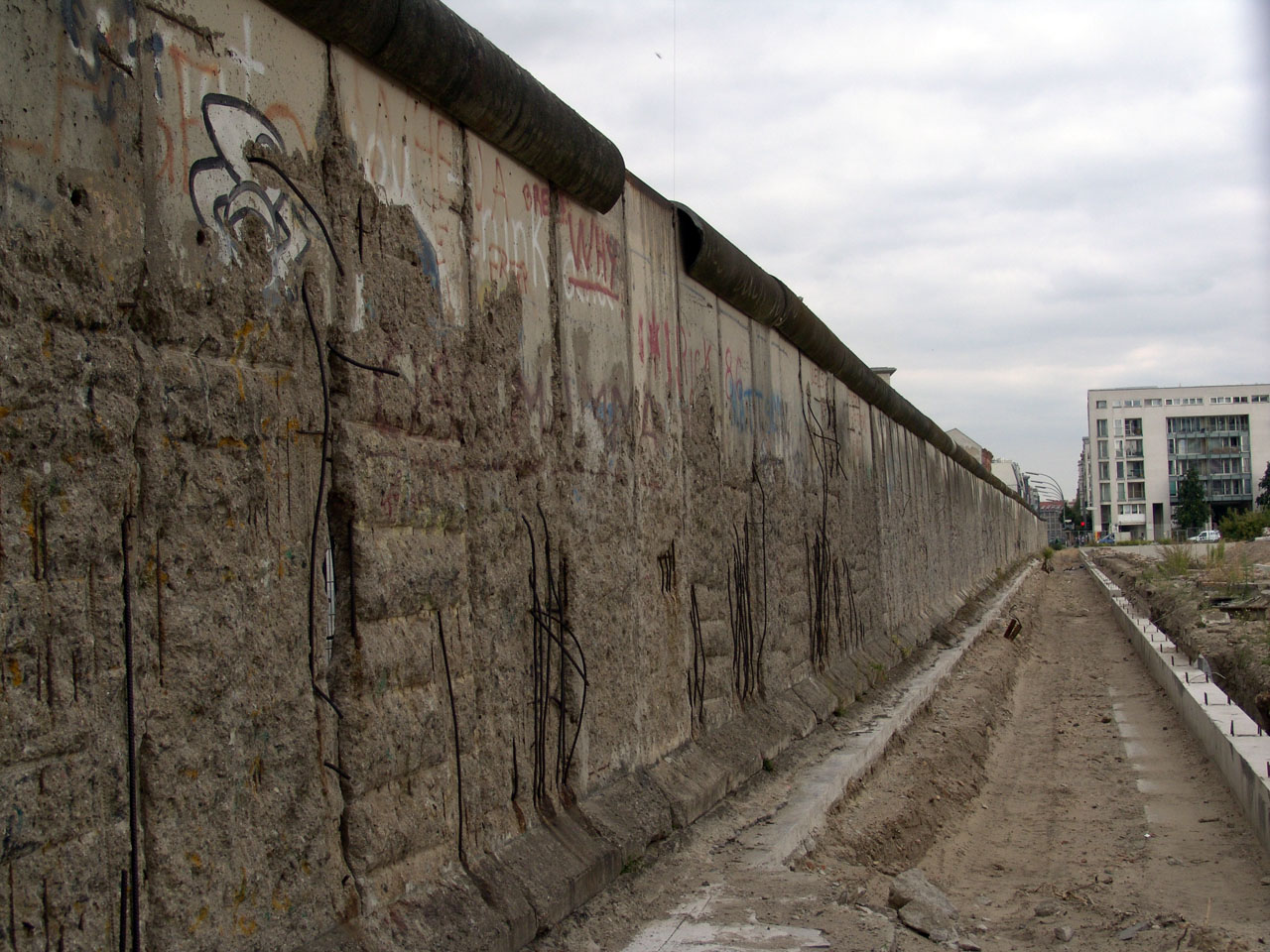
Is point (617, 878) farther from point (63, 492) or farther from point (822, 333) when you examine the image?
point (822, 333)

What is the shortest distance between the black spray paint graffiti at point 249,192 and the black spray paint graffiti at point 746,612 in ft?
12.1

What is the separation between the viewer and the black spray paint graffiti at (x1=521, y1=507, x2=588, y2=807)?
3.82 m

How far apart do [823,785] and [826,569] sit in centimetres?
285

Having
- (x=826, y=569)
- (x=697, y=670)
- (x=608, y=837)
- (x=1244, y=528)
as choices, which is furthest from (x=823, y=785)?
(x=1244, y=528)

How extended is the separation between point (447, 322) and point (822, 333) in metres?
5.55

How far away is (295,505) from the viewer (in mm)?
2641

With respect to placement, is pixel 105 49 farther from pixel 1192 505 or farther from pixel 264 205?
pixel 1192 505

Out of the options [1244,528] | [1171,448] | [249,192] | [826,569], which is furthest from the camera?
[1171,448]

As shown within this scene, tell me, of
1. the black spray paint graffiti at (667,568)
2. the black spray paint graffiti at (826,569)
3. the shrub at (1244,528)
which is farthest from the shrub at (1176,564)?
the shrub at (1244,528)

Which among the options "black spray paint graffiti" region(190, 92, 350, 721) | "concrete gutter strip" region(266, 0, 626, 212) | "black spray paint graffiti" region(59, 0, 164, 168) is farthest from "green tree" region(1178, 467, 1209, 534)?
"black spray paint graffiti" region(59, 0, 164, 168)

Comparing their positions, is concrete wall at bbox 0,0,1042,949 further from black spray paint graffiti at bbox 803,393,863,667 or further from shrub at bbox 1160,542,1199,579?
shrub at bbox 1160,542,1199,579

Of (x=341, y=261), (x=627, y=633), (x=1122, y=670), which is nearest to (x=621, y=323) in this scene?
(x=627, y=633)

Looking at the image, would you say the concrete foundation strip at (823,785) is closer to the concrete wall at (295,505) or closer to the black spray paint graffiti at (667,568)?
the concrete wall at (295,505)

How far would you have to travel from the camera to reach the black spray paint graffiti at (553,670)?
3.82 m
